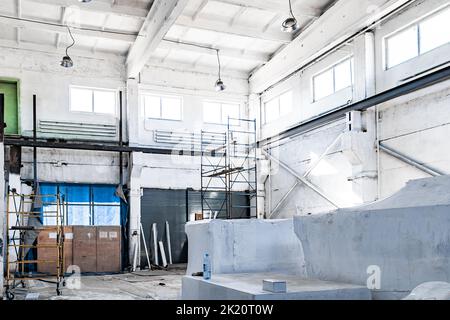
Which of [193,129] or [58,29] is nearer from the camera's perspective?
[58,29]

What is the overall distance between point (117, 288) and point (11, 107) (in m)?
7.40

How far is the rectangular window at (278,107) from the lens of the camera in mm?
15117

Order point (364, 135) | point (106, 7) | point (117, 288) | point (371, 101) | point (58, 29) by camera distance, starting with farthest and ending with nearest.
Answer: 1. point (58, 29)
2. point (106, 7)
3. point (364, 135)
4. point (371, 101)
5. point (117, 288)

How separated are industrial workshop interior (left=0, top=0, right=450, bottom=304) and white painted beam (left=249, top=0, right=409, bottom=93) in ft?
0.15

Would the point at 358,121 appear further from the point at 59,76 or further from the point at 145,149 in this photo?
the point at 59,76

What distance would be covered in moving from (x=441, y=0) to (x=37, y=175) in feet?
39.9

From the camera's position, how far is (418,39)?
32.7 ft

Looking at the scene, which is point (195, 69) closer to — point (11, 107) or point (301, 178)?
point (301, 178)

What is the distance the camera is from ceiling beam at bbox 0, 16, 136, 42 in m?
12.5

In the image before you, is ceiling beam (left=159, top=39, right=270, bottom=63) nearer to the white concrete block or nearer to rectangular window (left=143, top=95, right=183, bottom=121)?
rectangular window (left=143, top=95, right=183, bottom=121)

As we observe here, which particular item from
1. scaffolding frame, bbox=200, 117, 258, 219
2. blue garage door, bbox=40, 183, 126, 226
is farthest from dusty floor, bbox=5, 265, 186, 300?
Result: scaffolding frame, bbox=200, 117, 258, 219

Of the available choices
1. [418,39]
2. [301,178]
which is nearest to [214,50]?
[301,178]

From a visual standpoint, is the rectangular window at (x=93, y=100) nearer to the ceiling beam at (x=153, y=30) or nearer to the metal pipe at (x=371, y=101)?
the ceiling beam at (x=153, y=30)

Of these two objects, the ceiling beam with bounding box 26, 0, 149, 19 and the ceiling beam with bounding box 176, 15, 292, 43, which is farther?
the ceiling beam with bounding box 176, 15, 292, 43
